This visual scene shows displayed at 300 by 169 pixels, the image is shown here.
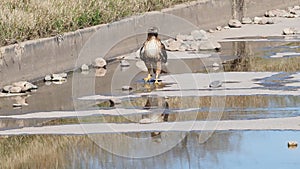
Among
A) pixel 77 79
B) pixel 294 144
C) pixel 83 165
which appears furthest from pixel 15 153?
pixel 77 79

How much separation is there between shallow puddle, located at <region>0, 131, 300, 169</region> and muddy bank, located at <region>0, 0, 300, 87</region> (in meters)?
4.00

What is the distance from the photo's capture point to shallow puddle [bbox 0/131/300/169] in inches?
336

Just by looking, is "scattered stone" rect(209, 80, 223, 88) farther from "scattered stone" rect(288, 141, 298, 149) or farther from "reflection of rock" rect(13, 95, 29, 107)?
"scattered stone" rect(288, 141, 298, 149)

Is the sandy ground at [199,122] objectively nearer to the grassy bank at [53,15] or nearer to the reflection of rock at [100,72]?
the reflection of rock at [100,72]

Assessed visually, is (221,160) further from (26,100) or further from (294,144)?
(26,100)

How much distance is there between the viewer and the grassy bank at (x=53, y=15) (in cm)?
1488

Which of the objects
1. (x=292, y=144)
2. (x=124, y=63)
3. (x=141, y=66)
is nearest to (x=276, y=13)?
(x=124, y=63)

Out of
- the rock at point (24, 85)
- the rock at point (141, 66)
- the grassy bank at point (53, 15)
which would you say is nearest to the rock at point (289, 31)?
the grassy bank at point (53, 15)

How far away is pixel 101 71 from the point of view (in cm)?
1509

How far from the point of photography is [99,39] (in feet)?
53.5

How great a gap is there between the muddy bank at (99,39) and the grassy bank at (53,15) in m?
0.25

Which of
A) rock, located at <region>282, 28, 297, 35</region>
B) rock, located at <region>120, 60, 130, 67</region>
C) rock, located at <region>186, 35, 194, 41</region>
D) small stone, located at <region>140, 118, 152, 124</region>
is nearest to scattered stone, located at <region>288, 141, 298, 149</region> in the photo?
small stone, located at <region>140, 118, 152, 124</region>

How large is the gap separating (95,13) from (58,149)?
7.89 meters

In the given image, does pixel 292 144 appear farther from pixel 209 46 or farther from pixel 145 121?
pixel 209 46
